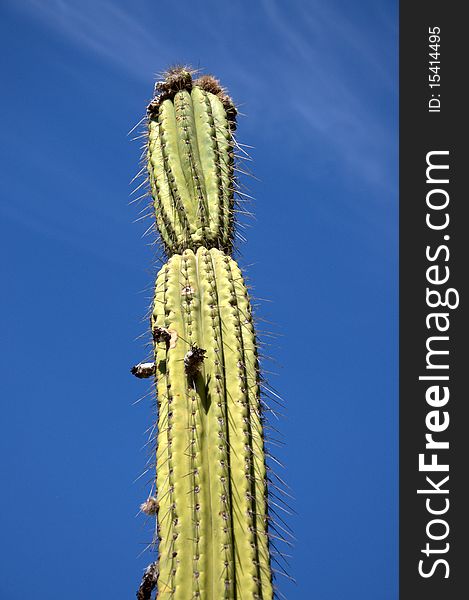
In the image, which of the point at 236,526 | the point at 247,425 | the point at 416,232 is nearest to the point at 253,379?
the point at 247,425

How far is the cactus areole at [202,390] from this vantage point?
12.6 feet

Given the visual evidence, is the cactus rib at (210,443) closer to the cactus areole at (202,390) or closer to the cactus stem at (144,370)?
the cactus areole at (202,390)

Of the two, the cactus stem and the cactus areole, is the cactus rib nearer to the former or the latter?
the cactus areole

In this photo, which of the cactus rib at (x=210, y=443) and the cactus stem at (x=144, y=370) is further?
the cactus stem at (x=144, y=370)

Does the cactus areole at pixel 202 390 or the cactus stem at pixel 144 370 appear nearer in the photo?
the cactus areole at pixel 202 390

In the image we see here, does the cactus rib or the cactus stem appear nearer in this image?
the cactus rib

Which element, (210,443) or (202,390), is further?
(202,390)

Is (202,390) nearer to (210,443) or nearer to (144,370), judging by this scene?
(210,443)

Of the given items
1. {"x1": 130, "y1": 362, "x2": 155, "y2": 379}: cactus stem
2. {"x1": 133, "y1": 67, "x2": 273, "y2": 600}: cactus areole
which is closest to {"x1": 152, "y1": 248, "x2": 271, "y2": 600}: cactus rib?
{"x1": 133, "y1": 67, "x2": 273, "y2": 600}: cactus areole

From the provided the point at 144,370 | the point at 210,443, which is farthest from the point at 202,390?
the point at 144,370

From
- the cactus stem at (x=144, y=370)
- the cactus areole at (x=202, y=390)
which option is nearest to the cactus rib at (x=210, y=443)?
the cactus areole at (x=202, y=390)

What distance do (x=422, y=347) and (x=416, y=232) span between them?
79cm

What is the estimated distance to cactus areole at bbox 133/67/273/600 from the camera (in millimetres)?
3834

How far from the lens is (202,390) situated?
4.17 meters
